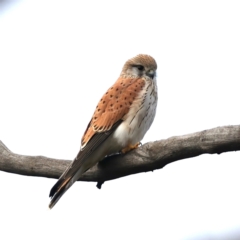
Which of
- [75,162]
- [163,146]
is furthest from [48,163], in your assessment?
[163,146]

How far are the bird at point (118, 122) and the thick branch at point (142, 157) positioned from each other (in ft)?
0.47

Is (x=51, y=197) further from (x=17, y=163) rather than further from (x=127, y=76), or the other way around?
(x=127, y=76)

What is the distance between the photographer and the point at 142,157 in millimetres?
3969

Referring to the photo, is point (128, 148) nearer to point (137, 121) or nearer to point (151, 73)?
point (137, 121)

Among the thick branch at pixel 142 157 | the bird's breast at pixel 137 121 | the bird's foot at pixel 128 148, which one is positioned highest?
the bird's breast at pixel 137 121

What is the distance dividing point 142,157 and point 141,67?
63.6 inches

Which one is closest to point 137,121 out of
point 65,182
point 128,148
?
point 128,148

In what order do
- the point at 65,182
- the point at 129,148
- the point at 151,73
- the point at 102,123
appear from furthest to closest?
the point at 151,73, the point at 102,123, the point at 129,148, the point at 65,182

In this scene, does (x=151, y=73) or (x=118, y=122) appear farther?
(x=151, y=73)

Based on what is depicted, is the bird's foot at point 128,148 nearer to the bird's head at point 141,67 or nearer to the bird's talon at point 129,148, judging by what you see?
the bird's talon at point 129,148

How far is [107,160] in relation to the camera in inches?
173

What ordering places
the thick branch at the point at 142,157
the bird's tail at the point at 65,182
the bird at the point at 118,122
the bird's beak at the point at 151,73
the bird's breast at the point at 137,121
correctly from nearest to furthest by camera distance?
the thick branch at the point at 142,157
the bird's tail at the point at 65,182
the bird at the point at 118,122
the bird's breast at the point at 137,121
the bird's beak at the point at 151,73

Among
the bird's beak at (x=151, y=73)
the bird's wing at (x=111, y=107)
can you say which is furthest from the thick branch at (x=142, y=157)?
the bird's beak at (x=151, y=73)

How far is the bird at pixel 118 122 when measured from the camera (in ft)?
14.8
